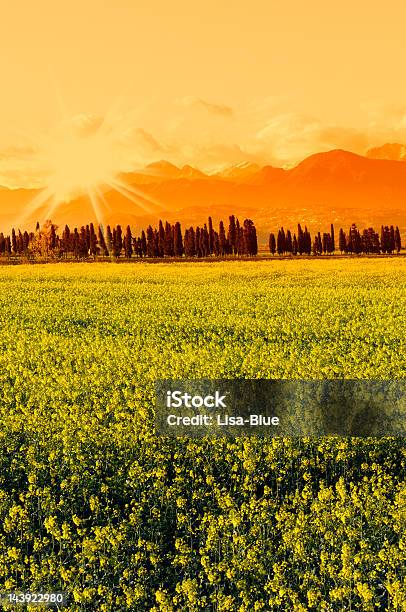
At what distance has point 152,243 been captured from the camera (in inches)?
5768

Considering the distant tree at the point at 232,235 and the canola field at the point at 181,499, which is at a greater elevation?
the distant tree at the point at 232,235

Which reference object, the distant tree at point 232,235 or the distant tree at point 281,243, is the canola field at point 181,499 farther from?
the distant tree at point 281,243

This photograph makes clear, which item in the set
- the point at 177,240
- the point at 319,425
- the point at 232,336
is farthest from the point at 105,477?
the point at 177,240

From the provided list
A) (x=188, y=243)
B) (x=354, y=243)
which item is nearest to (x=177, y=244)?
(x=188, y=243)

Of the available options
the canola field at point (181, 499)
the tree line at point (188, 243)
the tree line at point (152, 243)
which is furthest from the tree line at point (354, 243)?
the canola field at point (181, 499)

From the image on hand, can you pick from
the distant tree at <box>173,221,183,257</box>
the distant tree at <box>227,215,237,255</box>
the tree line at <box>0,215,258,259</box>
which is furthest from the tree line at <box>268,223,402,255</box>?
the distant tree at <box>173,221,183,257</box>

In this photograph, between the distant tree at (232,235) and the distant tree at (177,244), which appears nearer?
the distant tree at (232,235)

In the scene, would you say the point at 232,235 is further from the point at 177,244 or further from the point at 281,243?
the point at 281,243

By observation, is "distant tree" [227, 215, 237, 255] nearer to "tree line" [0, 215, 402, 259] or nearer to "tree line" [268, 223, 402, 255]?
"tree line" [0, 215, 402, 259]

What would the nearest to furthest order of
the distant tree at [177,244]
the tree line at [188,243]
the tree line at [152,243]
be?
the tree line at [152,243], the tree line at [188,243], the distant tree at [177,244]

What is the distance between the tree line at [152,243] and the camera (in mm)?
139250

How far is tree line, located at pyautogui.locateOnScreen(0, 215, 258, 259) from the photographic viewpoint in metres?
139

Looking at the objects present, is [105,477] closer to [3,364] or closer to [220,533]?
[220,533]

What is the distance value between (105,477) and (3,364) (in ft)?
35.0
